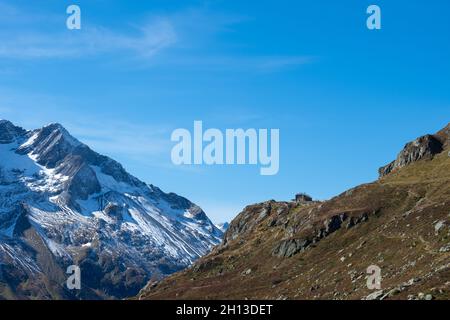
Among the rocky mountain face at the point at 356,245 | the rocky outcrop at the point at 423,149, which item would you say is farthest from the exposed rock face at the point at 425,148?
the rocky mountain face at the point at 356,245

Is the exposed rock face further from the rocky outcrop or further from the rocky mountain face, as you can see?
the rocky mountain face

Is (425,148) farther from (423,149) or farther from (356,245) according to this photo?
(356,245)

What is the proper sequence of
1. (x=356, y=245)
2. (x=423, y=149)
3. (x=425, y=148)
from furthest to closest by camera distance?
(x=423, y=149) → (x=425, y=148) → (x=356, y=245)

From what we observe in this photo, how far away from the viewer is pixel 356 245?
470 ft

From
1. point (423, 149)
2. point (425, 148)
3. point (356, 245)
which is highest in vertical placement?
point (425, 148)

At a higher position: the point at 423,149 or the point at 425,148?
the point at 425,148

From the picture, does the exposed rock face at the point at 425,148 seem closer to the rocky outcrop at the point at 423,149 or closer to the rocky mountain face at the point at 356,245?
the rocky outcrop at the point at 423,149

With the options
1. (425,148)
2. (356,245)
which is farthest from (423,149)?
(356,245)
